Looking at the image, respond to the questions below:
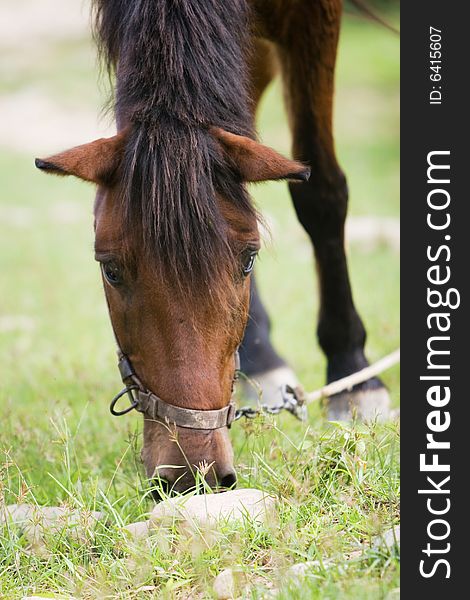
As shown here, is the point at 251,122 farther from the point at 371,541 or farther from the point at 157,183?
the point at 371,541

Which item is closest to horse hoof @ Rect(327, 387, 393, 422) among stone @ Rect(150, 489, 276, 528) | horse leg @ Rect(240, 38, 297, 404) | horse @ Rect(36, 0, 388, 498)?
horse leg @ Rect(240, 38, 297, 404)

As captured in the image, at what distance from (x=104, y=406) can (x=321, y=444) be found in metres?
1.93

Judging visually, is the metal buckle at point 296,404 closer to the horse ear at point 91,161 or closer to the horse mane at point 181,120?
the horse mane at point 181,120

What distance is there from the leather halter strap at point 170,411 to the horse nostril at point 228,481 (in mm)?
158

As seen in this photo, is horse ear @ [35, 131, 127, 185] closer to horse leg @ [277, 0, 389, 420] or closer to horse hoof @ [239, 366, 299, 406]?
horse leg @ [277, 0, 389, 420]

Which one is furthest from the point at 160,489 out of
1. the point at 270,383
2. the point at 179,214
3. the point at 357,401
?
the point at 270,383

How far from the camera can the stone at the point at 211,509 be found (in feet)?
8.67

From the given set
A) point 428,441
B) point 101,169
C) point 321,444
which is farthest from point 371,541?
point 101,169

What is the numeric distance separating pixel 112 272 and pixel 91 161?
0.36 metres

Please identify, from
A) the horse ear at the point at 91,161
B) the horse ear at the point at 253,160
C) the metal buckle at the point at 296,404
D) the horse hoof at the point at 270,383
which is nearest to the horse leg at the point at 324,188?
the metal buckle at the point at 296,404

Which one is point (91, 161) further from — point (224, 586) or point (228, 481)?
point (224, 586)

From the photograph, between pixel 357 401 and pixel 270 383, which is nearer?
pixel 357 401

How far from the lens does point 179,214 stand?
8.87ft

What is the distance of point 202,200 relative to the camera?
2.74 meters
